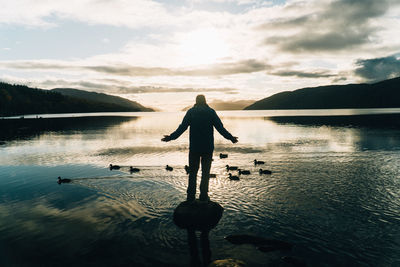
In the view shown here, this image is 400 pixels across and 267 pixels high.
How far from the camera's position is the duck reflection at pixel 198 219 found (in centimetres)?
876

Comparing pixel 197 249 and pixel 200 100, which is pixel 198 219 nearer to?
pixel 197 249

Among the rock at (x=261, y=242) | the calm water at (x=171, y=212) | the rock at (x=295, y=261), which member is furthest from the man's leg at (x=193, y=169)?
the rock at (x=295, y=261)

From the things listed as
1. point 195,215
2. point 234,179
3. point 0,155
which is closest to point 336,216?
point 195,215

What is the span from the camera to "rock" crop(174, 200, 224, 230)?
987cm

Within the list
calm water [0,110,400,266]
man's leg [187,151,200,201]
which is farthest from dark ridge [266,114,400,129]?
man's leg [187,151,200,201]

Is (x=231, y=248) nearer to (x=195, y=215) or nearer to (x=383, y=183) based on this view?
(x=195, y=215)

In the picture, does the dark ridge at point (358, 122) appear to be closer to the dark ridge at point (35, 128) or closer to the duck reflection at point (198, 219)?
the duck reflection at point (198, 219)

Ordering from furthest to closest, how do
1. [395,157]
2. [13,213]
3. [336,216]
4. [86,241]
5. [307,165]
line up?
[395,157]
[307,165]
[13,213]
[336,216]
[86,241]

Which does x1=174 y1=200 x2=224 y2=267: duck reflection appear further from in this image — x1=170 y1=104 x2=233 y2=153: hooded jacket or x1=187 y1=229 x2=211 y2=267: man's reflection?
x1=170 y1=104 x2=233 y2=153: hooded jacket

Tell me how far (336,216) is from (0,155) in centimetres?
3429

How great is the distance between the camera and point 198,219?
9.99 metres

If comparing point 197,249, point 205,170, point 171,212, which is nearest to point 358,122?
point 205,170

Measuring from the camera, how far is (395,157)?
24531 millimetres

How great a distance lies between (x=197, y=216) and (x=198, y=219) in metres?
0.12
